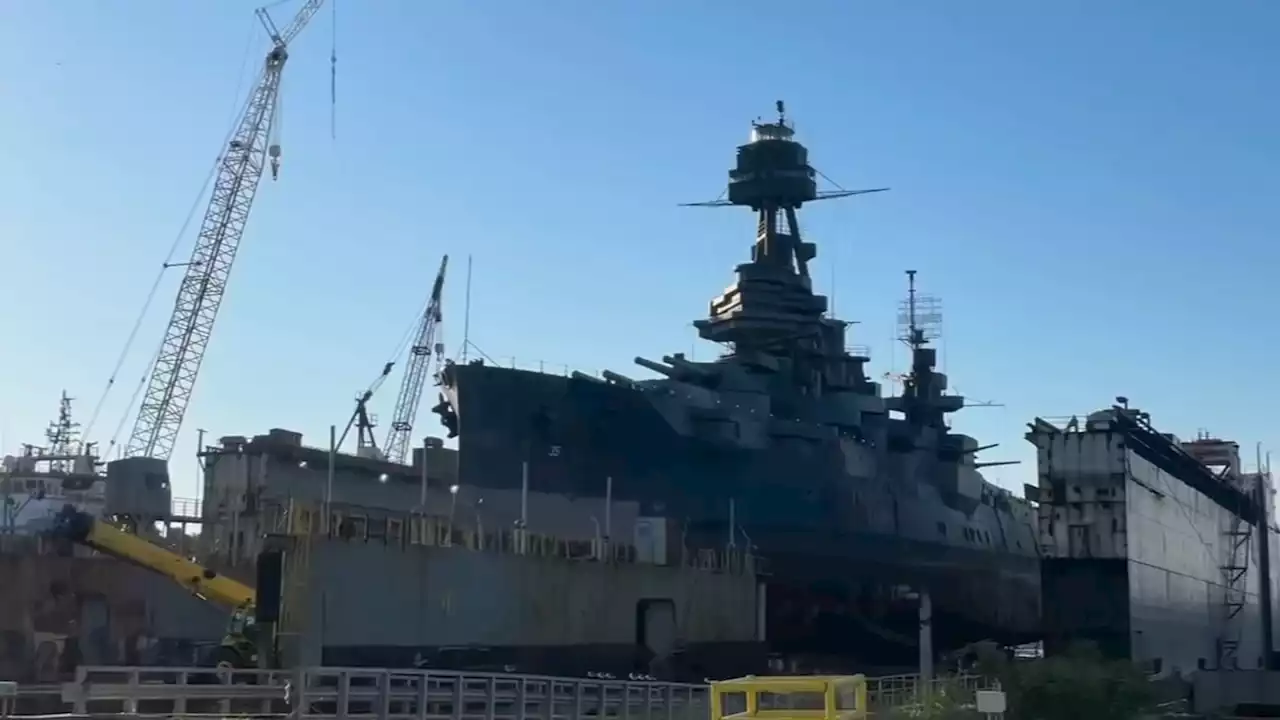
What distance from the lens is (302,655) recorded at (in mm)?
28609

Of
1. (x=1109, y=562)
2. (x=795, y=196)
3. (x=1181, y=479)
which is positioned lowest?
(x=1109, y=562)

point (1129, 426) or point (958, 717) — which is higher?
point (1129, 426)

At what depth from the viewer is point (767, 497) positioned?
58469 millimetres

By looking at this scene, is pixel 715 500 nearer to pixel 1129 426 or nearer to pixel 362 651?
pixel 1129 426

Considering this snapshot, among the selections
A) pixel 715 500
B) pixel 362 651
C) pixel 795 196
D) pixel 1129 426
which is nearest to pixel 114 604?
pixel 362 651

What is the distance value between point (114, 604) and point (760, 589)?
20.9 metres

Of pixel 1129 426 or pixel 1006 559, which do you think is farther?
pixel 1006 559

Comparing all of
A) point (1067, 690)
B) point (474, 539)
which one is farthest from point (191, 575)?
point (1067, 690)

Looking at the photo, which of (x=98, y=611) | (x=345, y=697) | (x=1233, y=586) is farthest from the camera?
(x=1233, y=586)

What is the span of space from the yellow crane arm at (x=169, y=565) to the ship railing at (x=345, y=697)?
6418mm

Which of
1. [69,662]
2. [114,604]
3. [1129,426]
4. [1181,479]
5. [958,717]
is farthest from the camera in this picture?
[1181,479]

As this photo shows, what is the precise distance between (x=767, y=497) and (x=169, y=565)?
2978cm

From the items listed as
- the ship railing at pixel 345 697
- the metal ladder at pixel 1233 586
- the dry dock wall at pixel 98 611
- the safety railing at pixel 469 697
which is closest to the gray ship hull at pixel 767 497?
the metal ladder at pixel 1233 586

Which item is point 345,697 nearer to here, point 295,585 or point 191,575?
point 295,585
